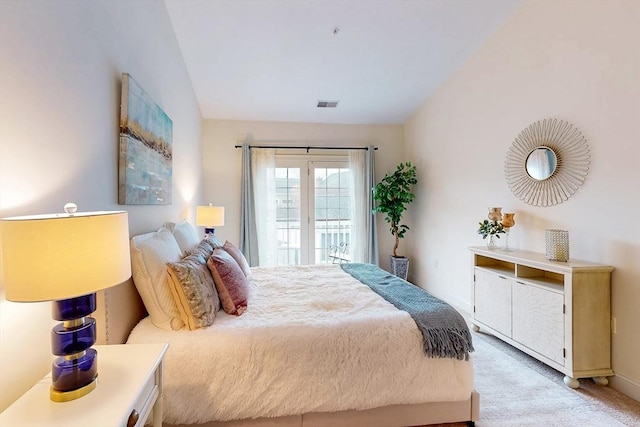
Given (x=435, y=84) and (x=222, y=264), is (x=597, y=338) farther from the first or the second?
(x=435, y=84)

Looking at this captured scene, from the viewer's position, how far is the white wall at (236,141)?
4.60 m

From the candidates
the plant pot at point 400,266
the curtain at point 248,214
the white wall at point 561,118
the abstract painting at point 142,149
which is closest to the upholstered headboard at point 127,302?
the abstract painting at point 142,149

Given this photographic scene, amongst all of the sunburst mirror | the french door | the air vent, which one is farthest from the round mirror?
the french door

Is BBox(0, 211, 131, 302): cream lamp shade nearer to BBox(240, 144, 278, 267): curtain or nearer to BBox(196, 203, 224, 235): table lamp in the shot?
BBox(196, 203, 224, 235): table lamp

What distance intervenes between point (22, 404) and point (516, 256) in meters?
3.07

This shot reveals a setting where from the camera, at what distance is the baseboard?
200cm

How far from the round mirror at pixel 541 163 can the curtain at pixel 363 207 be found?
2.36m

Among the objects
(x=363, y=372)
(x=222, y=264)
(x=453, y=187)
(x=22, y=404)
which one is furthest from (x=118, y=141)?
(x=453, y=187)

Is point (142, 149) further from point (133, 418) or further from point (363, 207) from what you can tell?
point (363, 207)

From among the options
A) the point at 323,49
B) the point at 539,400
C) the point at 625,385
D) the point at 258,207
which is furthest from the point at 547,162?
the point at 258,207

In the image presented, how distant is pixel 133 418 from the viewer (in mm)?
973

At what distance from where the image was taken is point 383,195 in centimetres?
449

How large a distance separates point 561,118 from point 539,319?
164 centimetres

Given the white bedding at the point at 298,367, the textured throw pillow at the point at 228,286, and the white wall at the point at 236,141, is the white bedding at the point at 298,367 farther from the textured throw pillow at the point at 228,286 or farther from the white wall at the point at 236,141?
the white wall at the point at 236,141
